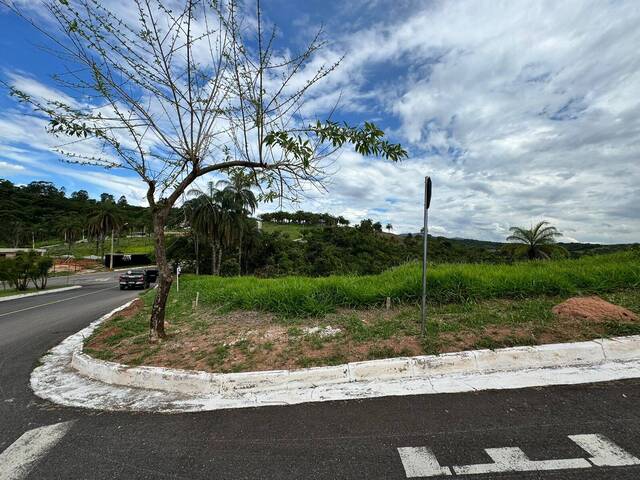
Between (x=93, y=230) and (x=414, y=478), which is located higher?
(x=93, y=230)

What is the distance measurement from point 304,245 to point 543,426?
4390cm

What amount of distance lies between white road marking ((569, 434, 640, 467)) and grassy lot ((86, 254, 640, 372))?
1.49 meters

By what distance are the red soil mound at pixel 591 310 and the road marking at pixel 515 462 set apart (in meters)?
2.62

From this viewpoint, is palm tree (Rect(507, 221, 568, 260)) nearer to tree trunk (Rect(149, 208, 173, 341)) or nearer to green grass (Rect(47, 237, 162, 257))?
tree trunk (Rect(149, 208, 173, 341))

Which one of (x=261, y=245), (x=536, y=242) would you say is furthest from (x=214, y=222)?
(x=536, y=242)

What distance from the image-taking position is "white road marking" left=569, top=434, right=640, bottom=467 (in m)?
2.01

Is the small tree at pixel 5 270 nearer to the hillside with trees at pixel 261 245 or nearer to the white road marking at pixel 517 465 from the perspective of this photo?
the hillside with trees at pixel 261 245

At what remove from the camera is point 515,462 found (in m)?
2.07

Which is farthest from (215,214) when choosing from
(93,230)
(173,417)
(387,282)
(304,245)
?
(93,230)

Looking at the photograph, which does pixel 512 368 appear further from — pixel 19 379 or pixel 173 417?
pixel 19 379

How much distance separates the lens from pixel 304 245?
46156 mm

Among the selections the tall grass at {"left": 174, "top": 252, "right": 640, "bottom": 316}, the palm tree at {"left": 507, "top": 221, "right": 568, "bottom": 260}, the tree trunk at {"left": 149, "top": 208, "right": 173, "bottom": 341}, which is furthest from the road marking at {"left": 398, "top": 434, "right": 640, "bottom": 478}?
the palm tree at {"left": 507, "top": 221, "right": 568, "bottom": 260}

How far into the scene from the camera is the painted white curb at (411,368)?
3457mm

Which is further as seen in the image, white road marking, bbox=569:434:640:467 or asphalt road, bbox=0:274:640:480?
asphalt road, bbox=0:274:640:480
